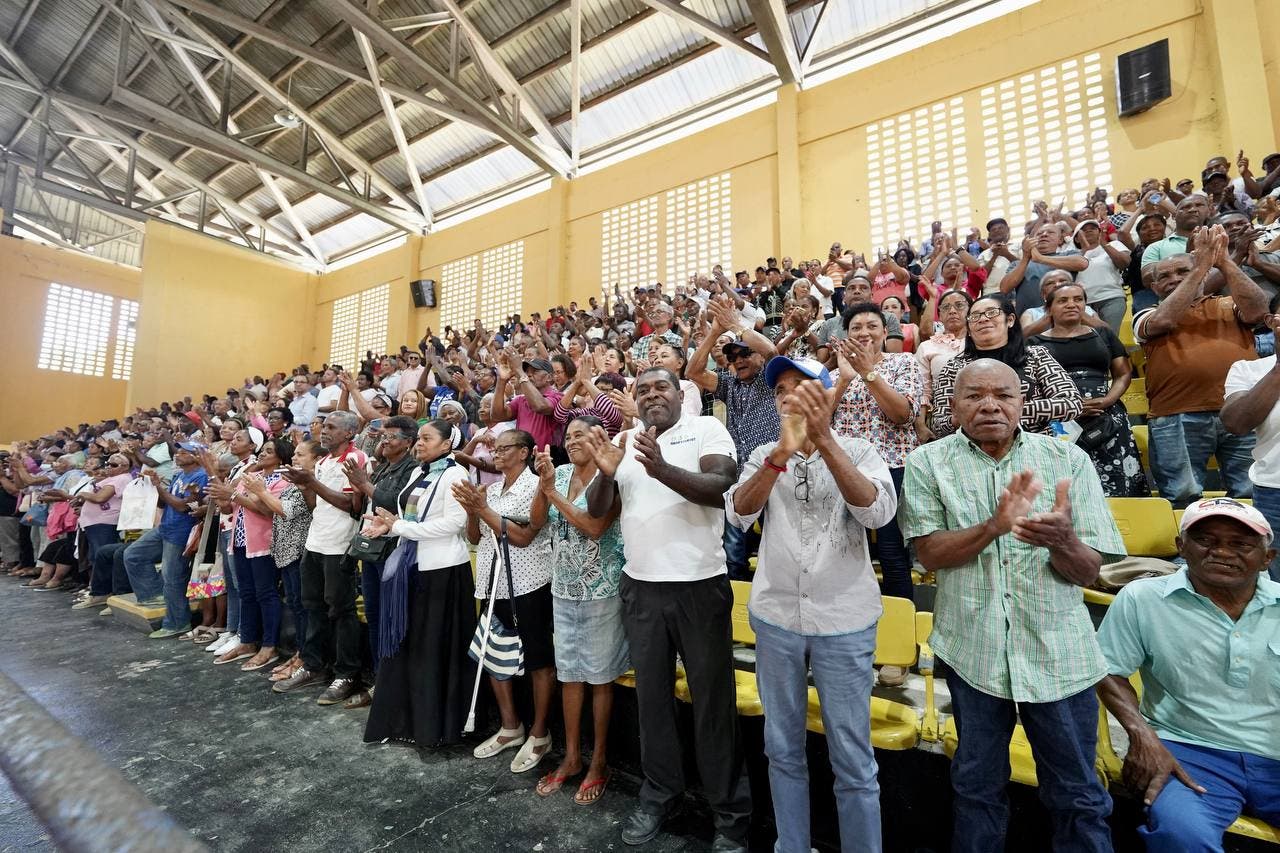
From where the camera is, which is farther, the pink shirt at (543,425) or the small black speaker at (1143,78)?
the small black speaker at (1143,78)

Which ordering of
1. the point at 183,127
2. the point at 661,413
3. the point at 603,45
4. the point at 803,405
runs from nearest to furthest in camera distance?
1. the point at 803,405
2. the point at 661,413
3. the point at 603,45
4. the point at 183,127

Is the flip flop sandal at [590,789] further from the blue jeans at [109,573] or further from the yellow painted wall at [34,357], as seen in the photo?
the yellow painted wall at [34,357]

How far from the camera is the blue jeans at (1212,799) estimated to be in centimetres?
151

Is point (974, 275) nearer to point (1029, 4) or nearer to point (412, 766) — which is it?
point (1029, 4)

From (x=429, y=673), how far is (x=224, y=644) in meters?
2.60

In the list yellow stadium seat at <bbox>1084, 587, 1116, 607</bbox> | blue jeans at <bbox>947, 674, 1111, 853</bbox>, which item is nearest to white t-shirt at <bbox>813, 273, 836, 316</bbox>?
yellow stadium seat at <bbox>1084, 587, 1116, 607</bbox>

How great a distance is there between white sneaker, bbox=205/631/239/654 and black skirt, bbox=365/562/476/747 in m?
2.14

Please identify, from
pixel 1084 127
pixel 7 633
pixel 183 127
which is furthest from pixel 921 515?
pixel 183 127

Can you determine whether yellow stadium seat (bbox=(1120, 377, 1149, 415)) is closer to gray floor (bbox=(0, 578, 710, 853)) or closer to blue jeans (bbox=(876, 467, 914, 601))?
blue jeans (bbox=(876, 467, 914, 601))

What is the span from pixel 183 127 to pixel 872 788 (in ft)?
53.7

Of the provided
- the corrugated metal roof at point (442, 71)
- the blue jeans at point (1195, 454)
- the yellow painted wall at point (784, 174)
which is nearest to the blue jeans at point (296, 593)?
the blue jeans at point (1195, 454)

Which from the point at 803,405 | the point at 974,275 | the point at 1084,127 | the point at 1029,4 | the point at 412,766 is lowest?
the point at 412,766

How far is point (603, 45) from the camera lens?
10375mm

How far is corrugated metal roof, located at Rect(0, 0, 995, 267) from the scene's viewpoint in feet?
32.4
